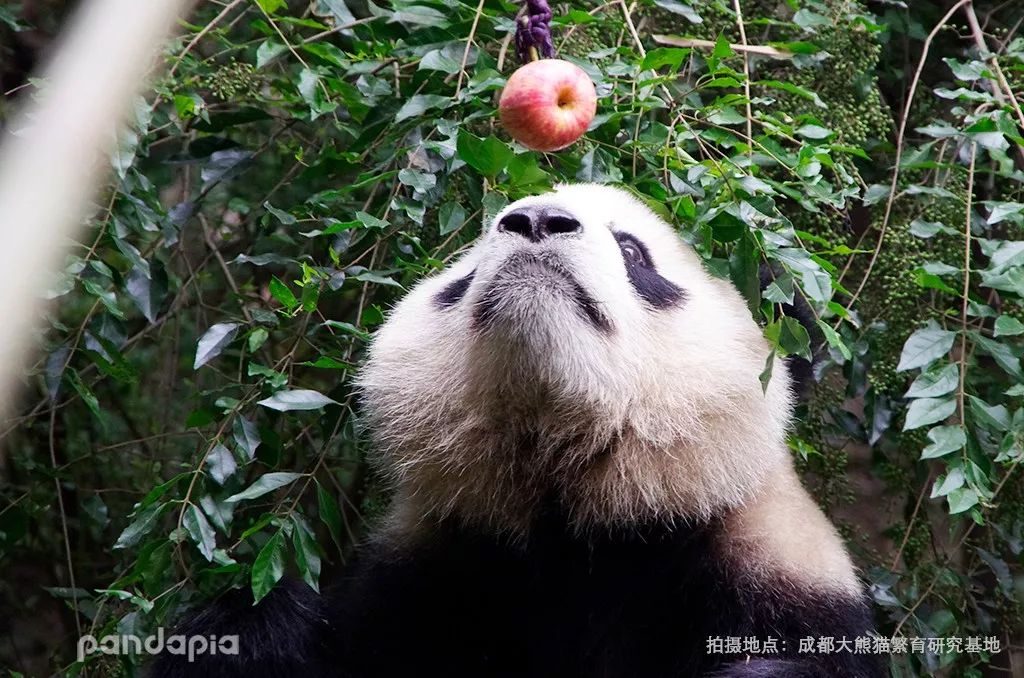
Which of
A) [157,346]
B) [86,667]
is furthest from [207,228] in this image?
[86,667]

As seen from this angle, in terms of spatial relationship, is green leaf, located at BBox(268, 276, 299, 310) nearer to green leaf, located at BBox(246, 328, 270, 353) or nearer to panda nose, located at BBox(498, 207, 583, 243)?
green leaf, located at BBox(246, 328, 270, 353)

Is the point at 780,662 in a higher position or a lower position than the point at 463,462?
lower

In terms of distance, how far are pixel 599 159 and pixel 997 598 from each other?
2.03m

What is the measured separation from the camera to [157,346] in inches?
194

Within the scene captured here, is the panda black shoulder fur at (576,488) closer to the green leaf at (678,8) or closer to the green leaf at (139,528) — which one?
the green leaf at (139,528)

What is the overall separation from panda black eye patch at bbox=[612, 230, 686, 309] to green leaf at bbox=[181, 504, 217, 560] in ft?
4.11

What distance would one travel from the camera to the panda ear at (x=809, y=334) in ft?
9.72

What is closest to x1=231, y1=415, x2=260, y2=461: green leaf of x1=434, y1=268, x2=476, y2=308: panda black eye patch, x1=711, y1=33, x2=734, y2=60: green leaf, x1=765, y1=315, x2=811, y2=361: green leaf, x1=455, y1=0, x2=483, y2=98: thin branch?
x1=434, y1=268, x2=476, y2=308: panda black eye patch

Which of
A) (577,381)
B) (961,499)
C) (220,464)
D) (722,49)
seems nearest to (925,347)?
(961,499)

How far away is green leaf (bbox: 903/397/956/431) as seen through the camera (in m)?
2.93

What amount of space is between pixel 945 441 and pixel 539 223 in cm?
123

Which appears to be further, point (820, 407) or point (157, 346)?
point (157, 346)

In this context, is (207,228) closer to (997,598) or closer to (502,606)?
(502,606)

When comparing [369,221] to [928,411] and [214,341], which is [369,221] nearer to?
[214,341]
